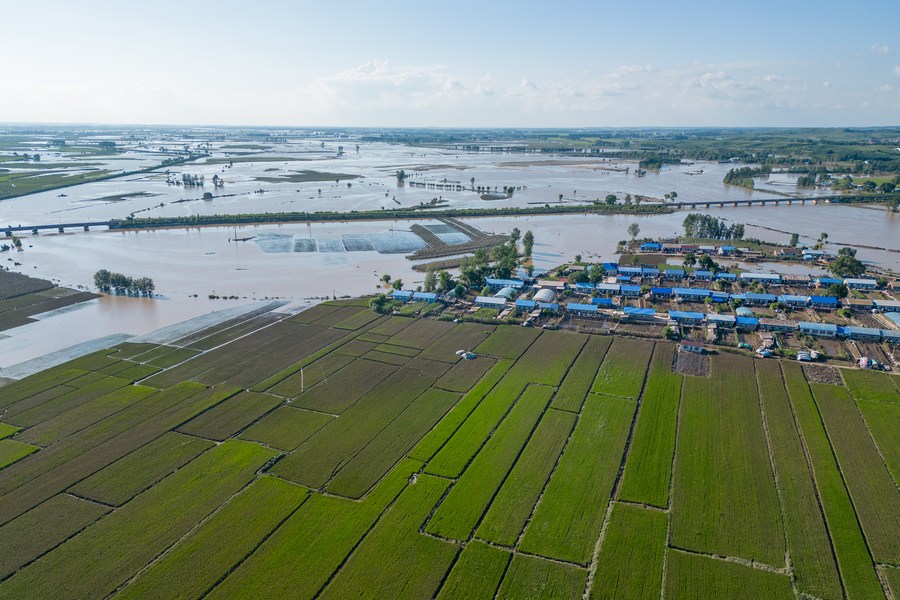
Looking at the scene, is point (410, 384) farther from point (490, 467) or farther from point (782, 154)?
point (782, 154)

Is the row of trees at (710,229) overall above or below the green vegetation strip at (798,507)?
above

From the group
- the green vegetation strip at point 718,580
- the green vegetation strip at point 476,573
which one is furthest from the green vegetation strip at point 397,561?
the green vegetation strip at point 718,580

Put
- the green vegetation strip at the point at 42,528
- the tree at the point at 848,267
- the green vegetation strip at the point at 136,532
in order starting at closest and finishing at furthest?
the green vegetation strip at the point at 136,532, the green vegetation strip at the point at 42,528, the tree at the point at 848,267

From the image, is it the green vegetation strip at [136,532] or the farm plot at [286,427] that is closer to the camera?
the green vegetation strip at [136,532]

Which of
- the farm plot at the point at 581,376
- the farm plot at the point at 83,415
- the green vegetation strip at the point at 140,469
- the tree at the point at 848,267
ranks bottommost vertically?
the green vegetation strip at the point at 140,469

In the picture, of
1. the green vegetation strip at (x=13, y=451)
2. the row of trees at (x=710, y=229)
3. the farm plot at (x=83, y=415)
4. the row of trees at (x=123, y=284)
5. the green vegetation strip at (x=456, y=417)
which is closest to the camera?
the green vegetation strip at (x=13, y=451)

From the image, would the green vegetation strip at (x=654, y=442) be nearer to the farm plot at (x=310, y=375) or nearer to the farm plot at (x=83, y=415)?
the farm plot at (x=310, y=375)

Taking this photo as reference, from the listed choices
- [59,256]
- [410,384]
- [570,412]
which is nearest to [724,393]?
[570,412]
